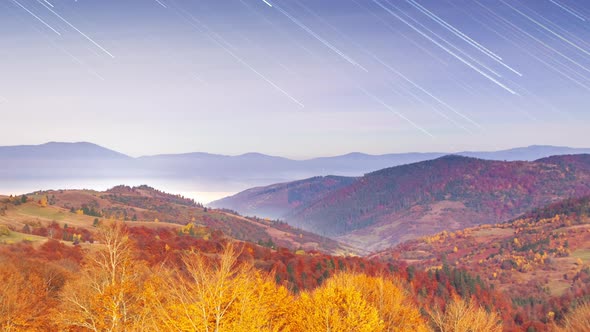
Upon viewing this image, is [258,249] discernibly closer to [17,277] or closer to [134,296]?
[17,277]

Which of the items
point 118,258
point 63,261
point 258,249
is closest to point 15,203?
point 258,249

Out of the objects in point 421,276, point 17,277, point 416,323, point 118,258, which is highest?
point 118,258

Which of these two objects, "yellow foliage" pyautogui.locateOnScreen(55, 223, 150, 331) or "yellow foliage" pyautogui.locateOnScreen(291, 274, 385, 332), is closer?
"yellow foliage" pyautogui.locateOnScreen(55, 223, 150, 331)

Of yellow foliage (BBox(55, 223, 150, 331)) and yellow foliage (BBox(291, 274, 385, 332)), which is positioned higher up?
yellow foliage (BBox(55, 223, 150, 331))

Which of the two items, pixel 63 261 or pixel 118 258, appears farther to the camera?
pixel 63 261

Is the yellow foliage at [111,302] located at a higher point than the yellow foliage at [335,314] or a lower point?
higher

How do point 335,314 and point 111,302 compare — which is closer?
point 111,302

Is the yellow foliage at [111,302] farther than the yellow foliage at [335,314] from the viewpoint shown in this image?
No

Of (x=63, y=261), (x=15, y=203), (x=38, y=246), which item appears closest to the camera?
(x=63, y=261)

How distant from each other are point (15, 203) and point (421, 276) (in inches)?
6325

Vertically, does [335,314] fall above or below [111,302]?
below

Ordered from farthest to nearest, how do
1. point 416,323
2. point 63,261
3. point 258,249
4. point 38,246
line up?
point 258,249 → point 38,246 → point 63,261 → point 416,323

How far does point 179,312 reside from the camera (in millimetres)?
27562

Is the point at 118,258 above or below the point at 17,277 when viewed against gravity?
above
